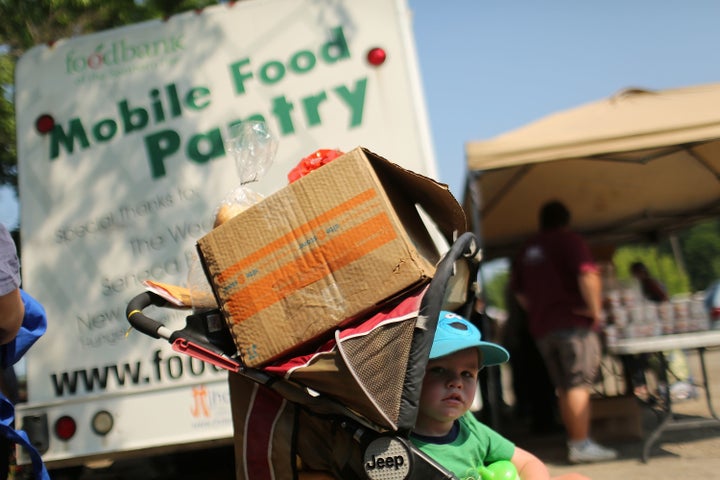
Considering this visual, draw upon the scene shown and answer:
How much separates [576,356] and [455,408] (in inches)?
138

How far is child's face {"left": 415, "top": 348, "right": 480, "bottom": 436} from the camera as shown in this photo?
8.55 ft

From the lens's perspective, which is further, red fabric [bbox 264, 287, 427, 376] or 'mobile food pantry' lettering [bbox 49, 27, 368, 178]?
'mobile food pantry' lettering [bbox 49, 27, 368, 178]

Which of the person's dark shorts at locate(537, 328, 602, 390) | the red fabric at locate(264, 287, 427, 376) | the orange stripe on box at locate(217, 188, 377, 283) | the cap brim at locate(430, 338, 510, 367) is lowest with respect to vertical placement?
the person's dark shorts at locate(537, 328, 602, 390)

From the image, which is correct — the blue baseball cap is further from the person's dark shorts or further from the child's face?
the person's dark shorts

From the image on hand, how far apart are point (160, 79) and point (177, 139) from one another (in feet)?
1.29

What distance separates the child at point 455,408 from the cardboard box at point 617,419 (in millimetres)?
4408

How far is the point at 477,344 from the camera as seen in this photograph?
2607 mm

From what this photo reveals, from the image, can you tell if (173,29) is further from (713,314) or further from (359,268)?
(713,314)

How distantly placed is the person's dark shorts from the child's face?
3.38 m

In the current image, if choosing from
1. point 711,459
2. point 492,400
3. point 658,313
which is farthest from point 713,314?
point 492,400

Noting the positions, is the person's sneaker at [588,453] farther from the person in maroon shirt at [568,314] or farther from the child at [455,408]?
the child at [455,408]

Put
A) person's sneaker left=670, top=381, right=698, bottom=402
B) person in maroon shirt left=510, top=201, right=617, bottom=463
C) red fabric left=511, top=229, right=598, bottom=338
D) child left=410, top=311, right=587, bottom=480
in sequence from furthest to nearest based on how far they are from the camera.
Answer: person's sneaker left=670, top=381, right=698, bottom=402 < red fabric left=511, top=229, right=598, bottom=338 < person in maroon shirt left=510, top=201, right=617, bottom=463 < child left=410, top=311, right=587, bottom=480

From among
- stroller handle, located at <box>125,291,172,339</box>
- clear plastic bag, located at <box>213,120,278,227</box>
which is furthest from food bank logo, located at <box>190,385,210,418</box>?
clear plastic bag, located at <box>213,120,278,227</box>

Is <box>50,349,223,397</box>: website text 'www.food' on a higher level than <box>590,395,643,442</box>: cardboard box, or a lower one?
higher
